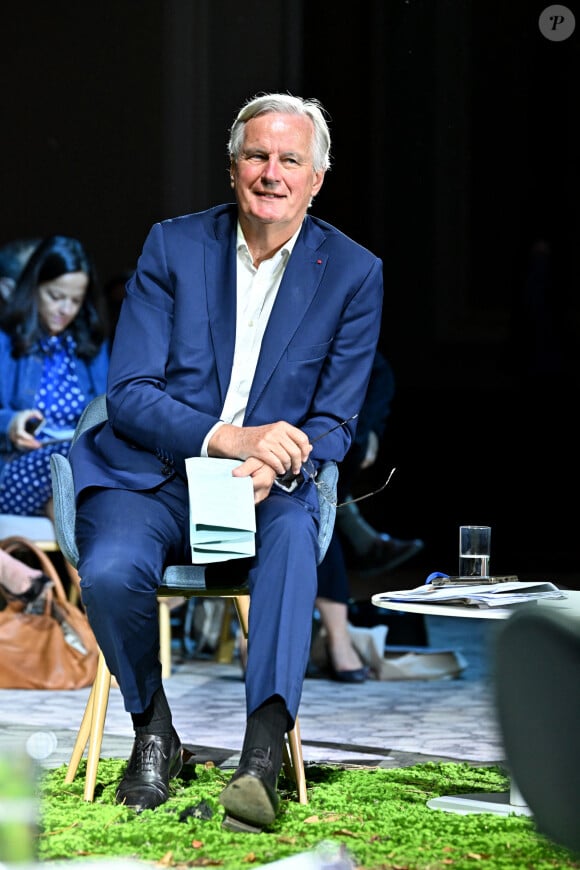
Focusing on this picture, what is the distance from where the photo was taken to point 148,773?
262 cm

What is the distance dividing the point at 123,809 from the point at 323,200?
11.3 ft

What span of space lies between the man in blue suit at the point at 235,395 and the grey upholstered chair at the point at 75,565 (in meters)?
0.03

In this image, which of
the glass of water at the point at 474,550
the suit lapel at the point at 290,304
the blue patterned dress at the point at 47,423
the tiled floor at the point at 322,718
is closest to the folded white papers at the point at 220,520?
Answer: the suit lapel at the point at 290,304

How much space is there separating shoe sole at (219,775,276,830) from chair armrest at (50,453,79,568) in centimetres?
64

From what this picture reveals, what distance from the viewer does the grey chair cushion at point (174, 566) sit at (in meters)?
2.72

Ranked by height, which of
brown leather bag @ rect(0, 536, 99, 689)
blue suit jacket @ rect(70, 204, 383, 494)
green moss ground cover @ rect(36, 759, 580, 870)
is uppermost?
blue suit jacket @ rect(70, 204, 383, 494)

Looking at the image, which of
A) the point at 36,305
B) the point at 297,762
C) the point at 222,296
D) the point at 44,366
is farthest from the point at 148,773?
the point at 36,305

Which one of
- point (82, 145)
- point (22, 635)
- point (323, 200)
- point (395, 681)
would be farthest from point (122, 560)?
point (82, 145)

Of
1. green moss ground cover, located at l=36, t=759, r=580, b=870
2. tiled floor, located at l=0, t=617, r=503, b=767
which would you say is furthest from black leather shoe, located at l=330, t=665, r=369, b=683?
green moss ground cover, located at l=36, t=759, r=580, b=870

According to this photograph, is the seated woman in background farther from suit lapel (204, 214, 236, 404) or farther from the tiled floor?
suit lapel (204, 214, 236, 404)

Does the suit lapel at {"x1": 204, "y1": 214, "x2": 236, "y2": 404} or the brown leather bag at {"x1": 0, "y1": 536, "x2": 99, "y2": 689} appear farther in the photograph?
the brown leather bag at {"x1": 0, "y1": 536, "x2": 99, "y2": 689}

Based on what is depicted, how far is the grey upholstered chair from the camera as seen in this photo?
270 centimetres

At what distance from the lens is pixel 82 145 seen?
5.94 meters

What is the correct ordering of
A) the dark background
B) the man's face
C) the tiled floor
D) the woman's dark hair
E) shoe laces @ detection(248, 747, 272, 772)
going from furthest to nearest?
1. the dark background
2. the woman's dark hair
3. the tiled floor
4. the man's face
5. shoe laces @ detection(248, 747, 272, 772)
